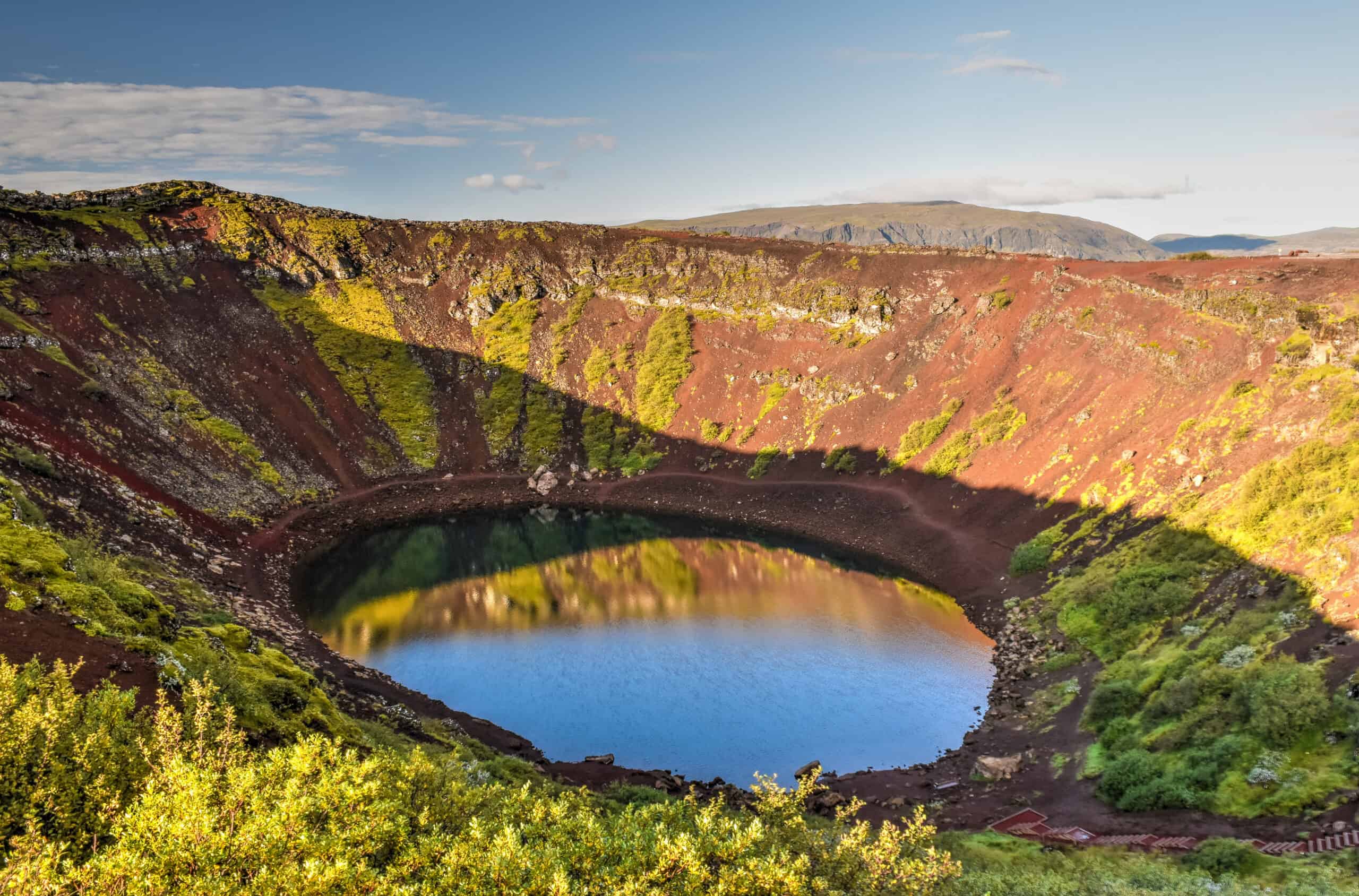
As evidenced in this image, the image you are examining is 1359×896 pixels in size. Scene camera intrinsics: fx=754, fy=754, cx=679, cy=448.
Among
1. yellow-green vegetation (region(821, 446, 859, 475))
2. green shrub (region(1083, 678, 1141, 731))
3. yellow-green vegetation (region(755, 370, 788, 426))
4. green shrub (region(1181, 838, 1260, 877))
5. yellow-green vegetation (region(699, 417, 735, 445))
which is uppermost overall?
yellow-green vegetation (region(755, 370, 788, 426))

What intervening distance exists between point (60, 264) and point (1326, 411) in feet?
376

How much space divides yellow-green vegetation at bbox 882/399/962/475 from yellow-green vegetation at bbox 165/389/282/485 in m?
62.7

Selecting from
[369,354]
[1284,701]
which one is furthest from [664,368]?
[1284,701]

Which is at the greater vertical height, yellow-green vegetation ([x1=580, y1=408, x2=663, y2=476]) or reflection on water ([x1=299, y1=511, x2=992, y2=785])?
yellow-green vegetation ([x1=580, y1=408, x2=663, y2=476])

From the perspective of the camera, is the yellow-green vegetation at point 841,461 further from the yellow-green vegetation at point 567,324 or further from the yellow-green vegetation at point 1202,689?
the yellow-green vegetation at point 567,324

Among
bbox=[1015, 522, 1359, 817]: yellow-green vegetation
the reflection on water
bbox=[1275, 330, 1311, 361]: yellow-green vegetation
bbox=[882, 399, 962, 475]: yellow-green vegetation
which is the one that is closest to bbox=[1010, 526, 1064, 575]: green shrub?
the reflection on water

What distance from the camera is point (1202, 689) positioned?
31.5 meters

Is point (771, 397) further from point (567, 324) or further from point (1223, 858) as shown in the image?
point (1223, 858)

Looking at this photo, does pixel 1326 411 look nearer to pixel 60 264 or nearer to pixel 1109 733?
pixel 1109 733

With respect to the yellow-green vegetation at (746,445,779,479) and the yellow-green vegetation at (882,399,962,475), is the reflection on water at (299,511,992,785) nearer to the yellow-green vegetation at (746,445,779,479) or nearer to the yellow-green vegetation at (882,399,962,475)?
the yellow-green vegetation at (746,445,779,479)

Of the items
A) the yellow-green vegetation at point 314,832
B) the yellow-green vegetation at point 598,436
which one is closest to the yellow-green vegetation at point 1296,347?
the yellow-green vegetation at point 314,832

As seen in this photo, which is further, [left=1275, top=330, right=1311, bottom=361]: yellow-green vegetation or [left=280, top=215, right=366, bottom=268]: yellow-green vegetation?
[left=280, top=215, right=366, bottom=268]: yellow-green vegetation

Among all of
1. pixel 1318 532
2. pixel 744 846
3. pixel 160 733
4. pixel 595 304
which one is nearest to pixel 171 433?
pixel 595 304

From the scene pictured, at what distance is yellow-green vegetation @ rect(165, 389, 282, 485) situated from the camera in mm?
75562
